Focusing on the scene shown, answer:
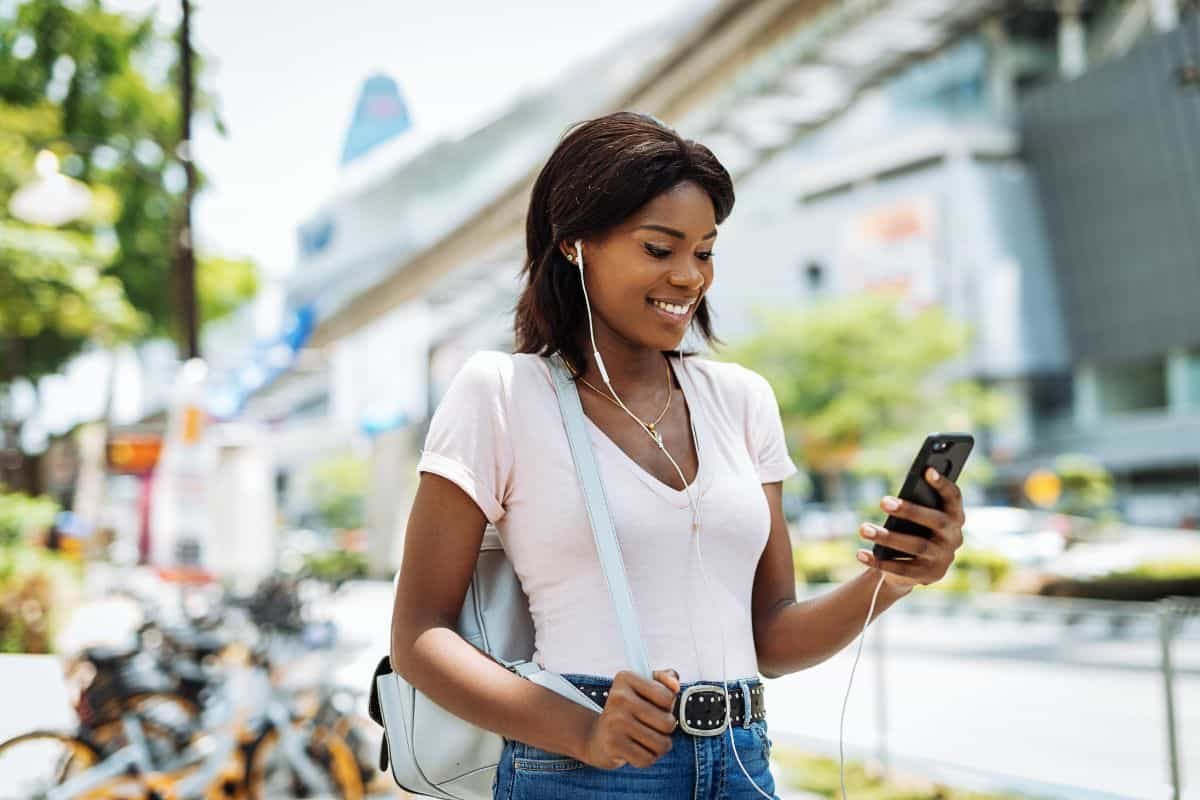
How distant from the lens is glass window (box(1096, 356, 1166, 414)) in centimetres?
5528

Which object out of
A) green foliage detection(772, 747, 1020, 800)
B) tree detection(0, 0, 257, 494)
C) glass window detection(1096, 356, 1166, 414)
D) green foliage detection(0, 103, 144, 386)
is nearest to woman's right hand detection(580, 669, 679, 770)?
green foliage detection(772, 747, 1020, 800)

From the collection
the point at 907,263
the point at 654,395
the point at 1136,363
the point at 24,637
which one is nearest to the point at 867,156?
the point at 907,263

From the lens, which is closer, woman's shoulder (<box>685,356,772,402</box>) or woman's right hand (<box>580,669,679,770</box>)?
woman's right hand (<box>580,669,679,770</box>)

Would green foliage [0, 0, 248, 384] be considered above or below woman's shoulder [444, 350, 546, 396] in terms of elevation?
above

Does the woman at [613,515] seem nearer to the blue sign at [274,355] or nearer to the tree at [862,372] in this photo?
the blue sign at [274,355]

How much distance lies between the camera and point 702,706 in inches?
64.3

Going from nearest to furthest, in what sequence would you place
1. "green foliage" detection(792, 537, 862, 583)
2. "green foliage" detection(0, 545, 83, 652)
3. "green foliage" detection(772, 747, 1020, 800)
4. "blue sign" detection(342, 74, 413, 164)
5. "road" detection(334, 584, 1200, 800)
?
"green foliage" detection(772, 747, 1020, 800) → "road" detection(334, 584, 1200, 800) → "green foliage" detection(0, 545, 83, 652) → "blue sign" detection(342, 74, 413, 164) → "green foliage" detection(792, 537, 862, 583)

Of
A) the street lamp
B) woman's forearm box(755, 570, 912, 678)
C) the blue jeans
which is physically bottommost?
the blue jeans

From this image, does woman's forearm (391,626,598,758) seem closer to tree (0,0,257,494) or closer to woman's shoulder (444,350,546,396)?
woman's shoulder (444,350,546,396)

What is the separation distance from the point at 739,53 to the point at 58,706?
10.1 meters

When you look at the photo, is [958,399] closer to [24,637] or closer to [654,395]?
[24,637]

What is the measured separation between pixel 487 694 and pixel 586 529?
24 centimetres

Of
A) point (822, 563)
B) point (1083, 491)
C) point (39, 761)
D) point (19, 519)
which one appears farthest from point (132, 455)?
point (1083, 491)

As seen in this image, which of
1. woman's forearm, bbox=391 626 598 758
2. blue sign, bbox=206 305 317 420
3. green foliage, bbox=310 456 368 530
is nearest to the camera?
woman's forearm, bbox=391 626 598 758
